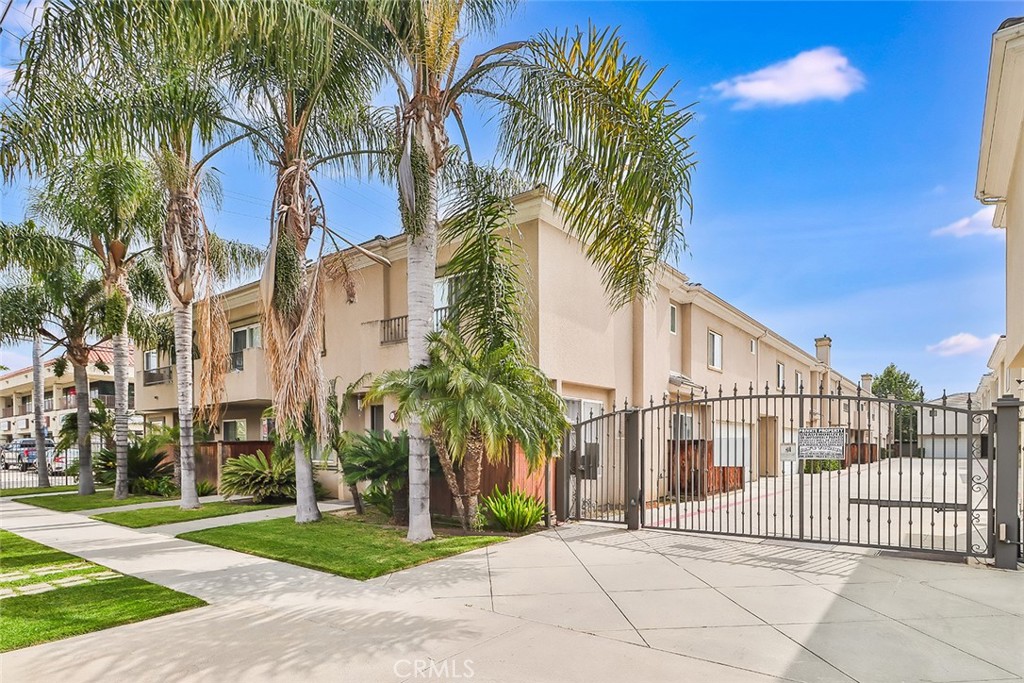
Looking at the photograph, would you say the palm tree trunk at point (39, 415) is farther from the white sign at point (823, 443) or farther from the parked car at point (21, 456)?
the white sign at point (823, 443)

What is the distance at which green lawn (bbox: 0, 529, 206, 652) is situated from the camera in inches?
229

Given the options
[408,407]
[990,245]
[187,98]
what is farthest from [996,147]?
[187,98]

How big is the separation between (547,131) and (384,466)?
6.35 m

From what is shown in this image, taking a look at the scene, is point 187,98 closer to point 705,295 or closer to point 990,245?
point 705,295

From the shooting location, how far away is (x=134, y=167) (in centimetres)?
1405

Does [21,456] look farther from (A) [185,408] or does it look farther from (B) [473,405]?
(B) [473,405]

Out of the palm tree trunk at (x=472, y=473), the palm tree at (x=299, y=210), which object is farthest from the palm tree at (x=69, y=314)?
the palm tree trunk at (x=472, y=473)

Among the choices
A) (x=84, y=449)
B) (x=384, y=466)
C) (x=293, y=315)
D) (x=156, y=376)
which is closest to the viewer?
(x=293, y=315)

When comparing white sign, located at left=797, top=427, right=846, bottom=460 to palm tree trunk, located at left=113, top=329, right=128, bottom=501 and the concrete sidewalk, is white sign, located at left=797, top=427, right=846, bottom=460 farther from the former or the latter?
palm tree trunk, located at left=113, top=329, right=128, bottom=501

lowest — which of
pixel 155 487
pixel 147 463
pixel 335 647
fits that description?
pixel 155 487

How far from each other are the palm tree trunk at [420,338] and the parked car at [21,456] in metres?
33.2

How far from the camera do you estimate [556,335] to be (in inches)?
516

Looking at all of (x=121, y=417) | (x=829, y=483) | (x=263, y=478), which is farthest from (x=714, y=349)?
(x=121, y=417)

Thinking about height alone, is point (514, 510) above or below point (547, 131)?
below
